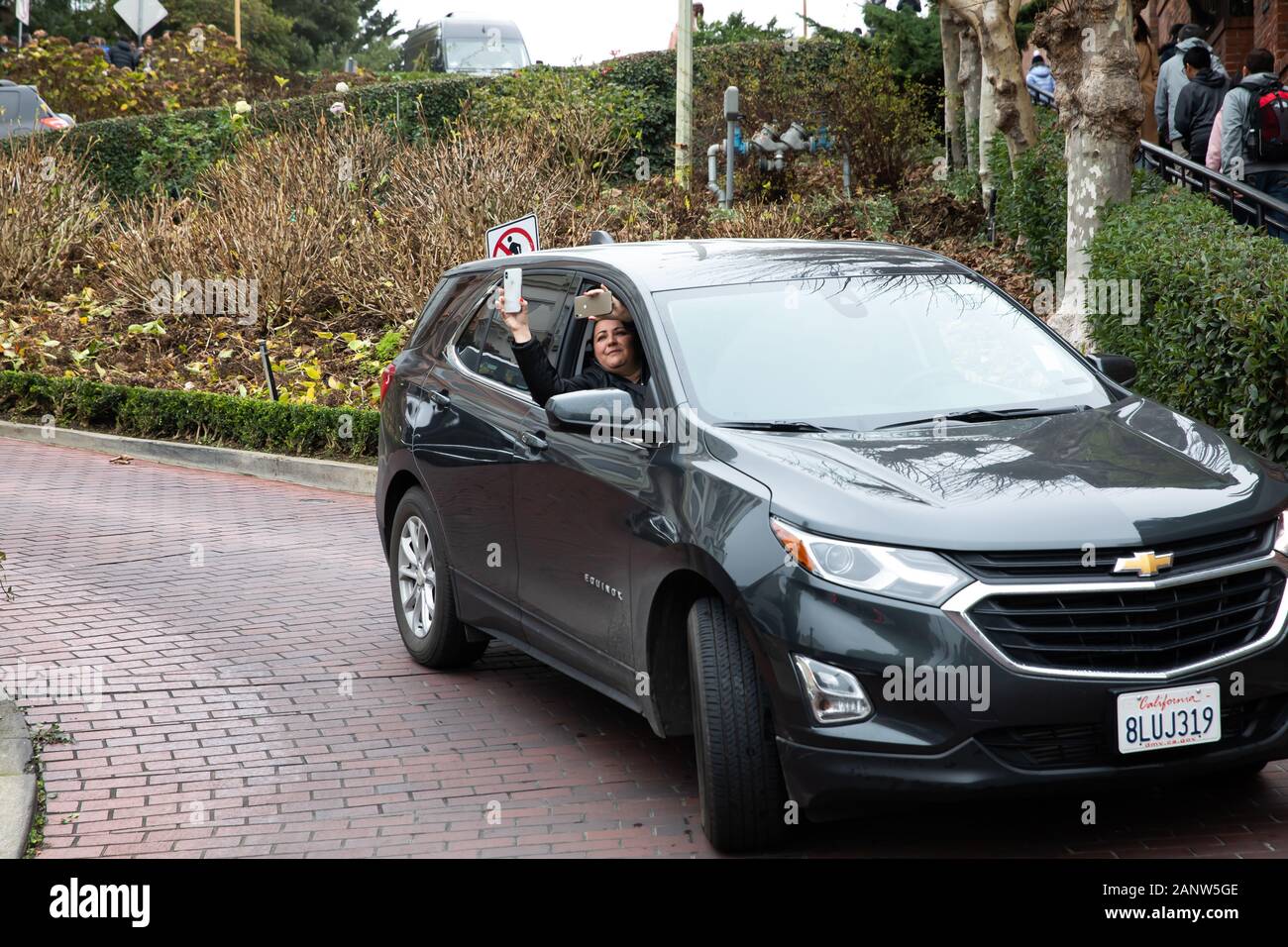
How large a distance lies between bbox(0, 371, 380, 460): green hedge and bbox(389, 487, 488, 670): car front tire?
21.4ft

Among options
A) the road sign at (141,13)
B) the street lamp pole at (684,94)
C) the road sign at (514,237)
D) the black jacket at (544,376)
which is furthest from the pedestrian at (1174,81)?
the road sign at (141,13)

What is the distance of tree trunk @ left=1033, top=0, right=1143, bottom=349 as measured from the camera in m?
13.0

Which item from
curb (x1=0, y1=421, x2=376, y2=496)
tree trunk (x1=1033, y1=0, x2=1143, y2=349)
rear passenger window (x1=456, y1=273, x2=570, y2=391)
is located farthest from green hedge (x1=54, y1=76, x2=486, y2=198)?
rear passenger window (x1=456, y1=273, x2=570, y2=391)

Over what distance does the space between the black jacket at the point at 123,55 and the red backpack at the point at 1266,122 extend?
29.4 m

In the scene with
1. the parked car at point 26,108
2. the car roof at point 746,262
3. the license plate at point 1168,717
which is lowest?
the license plate at point 1168,717

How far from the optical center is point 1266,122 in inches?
535

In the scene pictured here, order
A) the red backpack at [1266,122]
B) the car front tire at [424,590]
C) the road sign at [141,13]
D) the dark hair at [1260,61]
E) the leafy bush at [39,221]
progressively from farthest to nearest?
Answer: the road sign at [141,13]
the leafy bush at [39,221]
the dark hair at [1260,61]
the red backpack at [1266,122]
the car front tire at [424,590]

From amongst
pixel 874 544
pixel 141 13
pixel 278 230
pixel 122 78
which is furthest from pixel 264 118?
pixel 874 544

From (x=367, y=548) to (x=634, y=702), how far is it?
230 inches

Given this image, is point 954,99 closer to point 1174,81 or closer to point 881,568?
point 1174,81

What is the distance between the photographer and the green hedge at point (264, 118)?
28719 mm

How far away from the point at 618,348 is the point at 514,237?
23.4ft

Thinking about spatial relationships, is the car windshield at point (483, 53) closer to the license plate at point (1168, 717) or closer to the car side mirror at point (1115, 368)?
the car side mirror at point (1115, 368)
